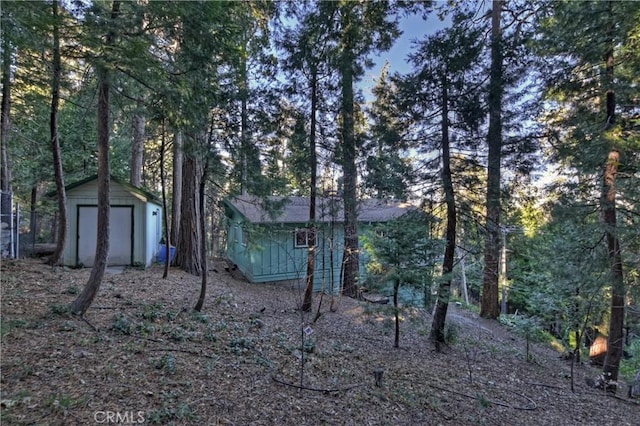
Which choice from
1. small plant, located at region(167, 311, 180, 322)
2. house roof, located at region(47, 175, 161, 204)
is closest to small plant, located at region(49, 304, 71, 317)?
small plant, located at region(167, 311, 180, 322)

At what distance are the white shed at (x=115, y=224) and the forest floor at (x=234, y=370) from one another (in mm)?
1497

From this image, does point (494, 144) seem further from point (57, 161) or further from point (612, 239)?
point (57, 161)

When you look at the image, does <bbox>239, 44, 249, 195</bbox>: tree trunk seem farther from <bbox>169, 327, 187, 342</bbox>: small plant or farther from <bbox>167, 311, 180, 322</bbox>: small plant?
<bbox>169, 327, 187, 342</bbox>: small plant

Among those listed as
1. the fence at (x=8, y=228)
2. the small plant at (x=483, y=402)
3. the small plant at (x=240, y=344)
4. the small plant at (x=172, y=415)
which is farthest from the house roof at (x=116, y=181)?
the small plant at (x=483, y=402)

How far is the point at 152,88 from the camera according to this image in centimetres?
507

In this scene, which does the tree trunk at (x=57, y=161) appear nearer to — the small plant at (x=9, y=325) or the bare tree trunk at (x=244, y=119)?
the bare tree trunk at (x=244, y=119)

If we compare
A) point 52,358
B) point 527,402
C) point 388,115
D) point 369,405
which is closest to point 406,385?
point 369,405

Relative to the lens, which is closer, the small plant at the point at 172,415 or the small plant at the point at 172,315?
the small plant at the point at 172,415

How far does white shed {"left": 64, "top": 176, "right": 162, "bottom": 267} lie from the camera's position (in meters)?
9.62

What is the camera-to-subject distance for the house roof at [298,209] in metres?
8.28

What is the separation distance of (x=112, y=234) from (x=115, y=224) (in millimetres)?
338

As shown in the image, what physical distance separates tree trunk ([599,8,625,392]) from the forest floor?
89 centimetres

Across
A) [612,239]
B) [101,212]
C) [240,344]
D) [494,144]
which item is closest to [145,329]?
[240,344]

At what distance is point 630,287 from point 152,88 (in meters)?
10.4
